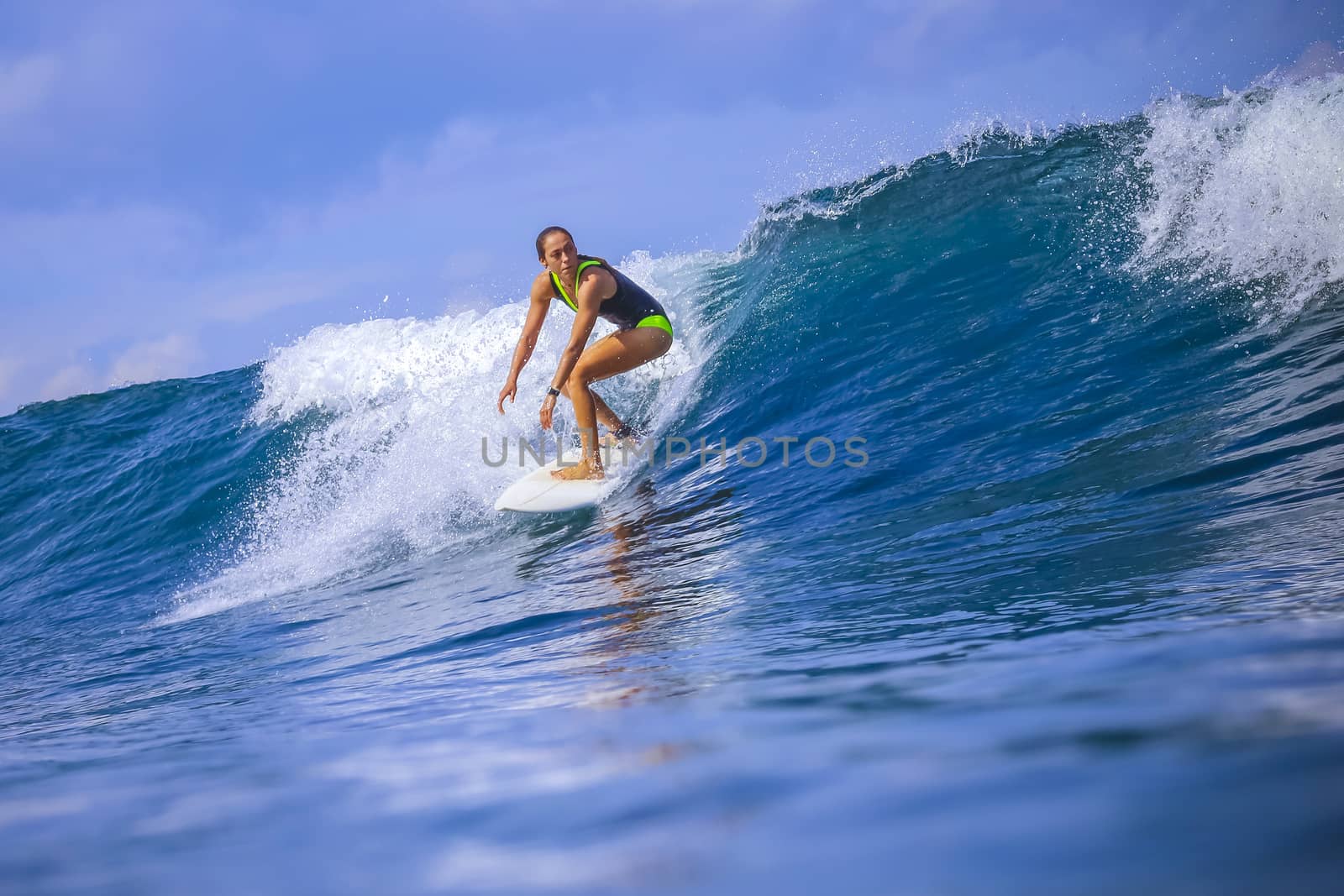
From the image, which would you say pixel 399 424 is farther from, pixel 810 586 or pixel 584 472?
pixel 810 586

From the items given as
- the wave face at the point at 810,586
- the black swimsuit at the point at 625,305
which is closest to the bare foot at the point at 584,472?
the wave face at the point at 810,586

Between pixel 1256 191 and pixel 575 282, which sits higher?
pixel 575 282

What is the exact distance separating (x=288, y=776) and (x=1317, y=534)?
2.51 meters

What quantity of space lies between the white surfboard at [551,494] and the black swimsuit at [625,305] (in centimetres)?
114

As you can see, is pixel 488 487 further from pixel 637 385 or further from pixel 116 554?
pixel 116 554

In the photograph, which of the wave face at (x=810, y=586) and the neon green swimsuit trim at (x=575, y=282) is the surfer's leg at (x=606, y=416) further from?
the neon green swimsuit trim at (x=575, y=282)

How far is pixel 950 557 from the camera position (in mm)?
3205

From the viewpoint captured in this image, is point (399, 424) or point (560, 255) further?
point (399, 424)

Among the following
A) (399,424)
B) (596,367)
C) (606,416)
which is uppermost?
(399,424)

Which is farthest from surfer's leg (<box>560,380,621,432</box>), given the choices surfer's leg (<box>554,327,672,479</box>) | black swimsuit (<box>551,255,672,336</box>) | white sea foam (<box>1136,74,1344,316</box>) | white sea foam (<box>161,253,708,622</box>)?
white sea foam (<box>1136,74,1344,316</box>)

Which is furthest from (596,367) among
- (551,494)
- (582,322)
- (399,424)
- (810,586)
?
(399,424)

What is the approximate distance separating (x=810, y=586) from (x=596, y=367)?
348 cm

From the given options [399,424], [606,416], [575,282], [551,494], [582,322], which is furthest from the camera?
[399,424]

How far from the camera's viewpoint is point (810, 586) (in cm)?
322
